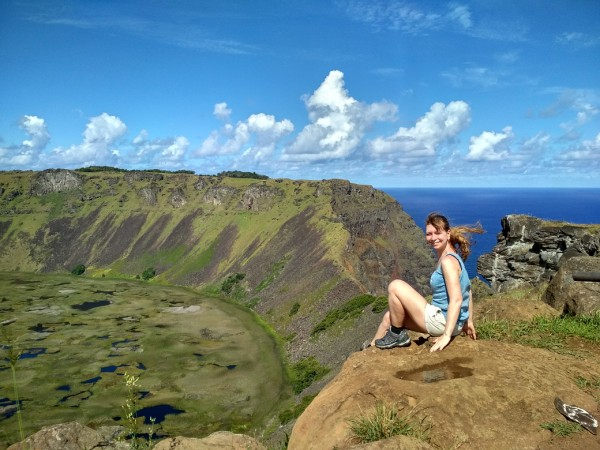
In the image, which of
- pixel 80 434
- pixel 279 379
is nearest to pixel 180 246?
pixel 279 379

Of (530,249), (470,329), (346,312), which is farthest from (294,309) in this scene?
(470,329)

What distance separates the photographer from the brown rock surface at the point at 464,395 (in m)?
7.71

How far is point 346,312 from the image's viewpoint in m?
86.0

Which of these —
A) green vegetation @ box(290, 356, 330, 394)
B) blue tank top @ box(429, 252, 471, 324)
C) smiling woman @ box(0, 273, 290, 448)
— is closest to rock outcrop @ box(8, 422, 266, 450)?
blue tank top @ box(429, 252, 471, 324)

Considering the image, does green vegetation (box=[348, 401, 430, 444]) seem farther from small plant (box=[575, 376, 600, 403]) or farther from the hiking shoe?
small plant (box=[575, 376, 600, 403])

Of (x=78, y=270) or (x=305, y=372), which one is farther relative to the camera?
(x=78, y=270)

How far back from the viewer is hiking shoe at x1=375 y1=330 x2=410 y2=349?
36.9ft

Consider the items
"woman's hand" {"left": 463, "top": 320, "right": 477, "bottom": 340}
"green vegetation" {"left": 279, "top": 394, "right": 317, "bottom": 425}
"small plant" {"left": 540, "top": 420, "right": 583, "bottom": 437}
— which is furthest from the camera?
"green vegetation" {"left": 279, "top": 394, "right": 317, "bottom": 425}

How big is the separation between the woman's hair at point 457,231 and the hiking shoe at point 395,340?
2.61 meters

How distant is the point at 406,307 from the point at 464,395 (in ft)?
8.97

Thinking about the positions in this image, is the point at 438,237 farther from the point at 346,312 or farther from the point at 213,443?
the point at 346,312

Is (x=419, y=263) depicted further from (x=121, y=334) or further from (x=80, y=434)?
(x=80, y=434)

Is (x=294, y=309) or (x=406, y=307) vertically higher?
(x=406, y=307)

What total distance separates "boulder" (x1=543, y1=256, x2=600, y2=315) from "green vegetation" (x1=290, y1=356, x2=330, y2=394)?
52.1 meters
